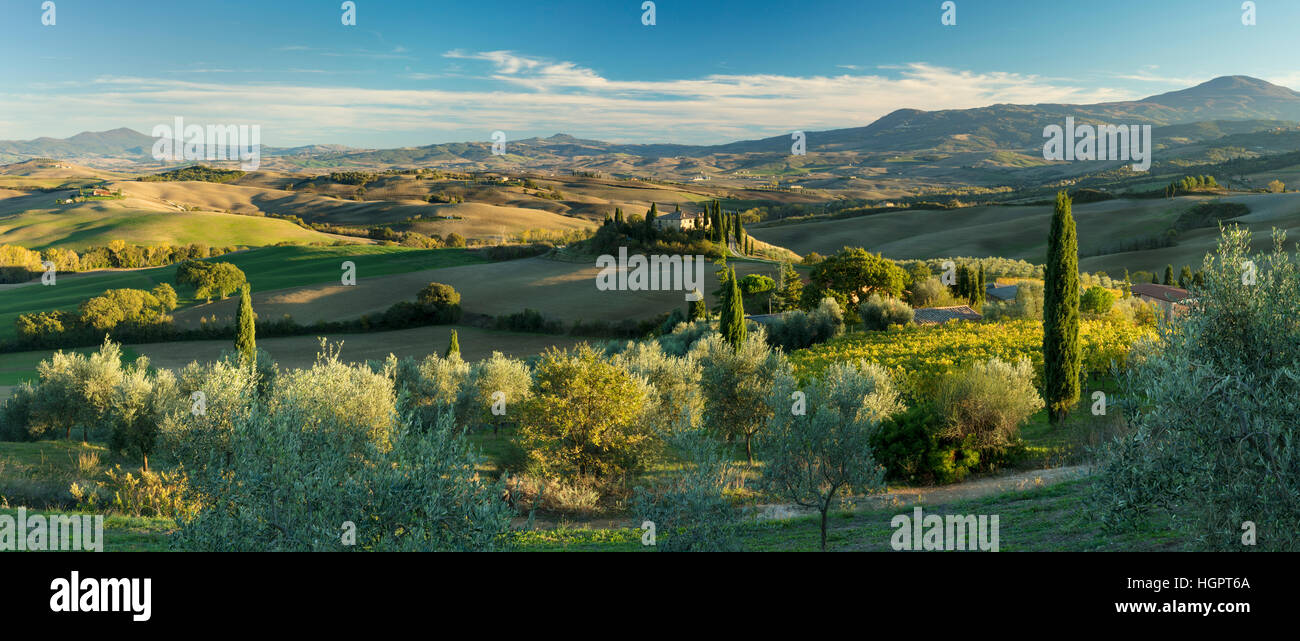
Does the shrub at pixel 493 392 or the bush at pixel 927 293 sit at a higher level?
the bush at pixel 927 293

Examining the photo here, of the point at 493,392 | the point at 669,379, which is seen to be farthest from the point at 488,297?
the point at 669,379

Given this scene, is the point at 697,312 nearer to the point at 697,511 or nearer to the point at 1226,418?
the point at 697,511

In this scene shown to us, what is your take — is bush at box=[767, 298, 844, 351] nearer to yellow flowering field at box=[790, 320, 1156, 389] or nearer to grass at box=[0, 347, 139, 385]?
yellow flowering field at box=[790, 320, 1156, 389]

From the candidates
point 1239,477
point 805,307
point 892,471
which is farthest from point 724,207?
point 1239,477

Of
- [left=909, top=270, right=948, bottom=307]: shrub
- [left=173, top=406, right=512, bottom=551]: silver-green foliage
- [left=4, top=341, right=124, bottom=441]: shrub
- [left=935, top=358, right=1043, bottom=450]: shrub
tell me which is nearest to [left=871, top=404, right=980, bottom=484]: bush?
[left=935, top=358, right=1043, bottom=450]: shrub

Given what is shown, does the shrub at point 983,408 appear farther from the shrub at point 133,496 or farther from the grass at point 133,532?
the shrub at point 133,496

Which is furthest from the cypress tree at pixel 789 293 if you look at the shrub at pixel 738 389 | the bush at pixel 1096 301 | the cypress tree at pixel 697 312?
the shrub at pixel 738 389
